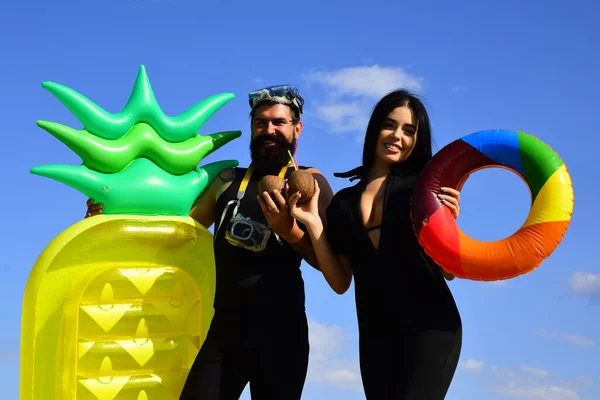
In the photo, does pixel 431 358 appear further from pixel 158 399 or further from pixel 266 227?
pixel 158 399

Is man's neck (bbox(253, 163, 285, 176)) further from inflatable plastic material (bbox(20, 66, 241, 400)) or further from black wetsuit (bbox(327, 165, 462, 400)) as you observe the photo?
black wetsuit (bbox(327, 165, 462, 400))

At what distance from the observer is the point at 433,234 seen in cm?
281

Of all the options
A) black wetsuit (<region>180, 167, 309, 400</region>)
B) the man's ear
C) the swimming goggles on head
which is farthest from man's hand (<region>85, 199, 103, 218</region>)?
the man's ear

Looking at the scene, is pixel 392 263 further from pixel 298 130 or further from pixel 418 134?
pixel 298 130

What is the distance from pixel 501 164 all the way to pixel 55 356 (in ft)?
7.77

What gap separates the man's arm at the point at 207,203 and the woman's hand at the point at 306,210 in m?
0.76

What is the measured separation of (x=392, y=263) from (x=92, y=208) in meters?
1.75

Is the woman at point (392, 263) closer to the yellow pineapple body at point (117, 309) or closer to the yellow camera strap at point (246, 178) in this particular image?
the yellow camera strap at point (246, 178)

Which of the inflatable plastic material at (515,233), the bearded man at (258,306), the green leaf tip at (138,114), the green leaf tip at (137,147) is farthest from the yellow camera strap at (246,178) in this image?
the inflatable plastic material at (515,233)

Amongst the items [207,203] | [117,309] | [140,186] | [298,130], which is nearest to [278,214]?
[298,130]

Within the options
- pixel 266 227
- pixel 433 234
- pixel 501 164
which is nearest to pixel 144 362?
pixel 266 227

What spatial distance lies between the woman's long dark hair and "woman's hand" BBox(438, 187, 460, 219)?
20cm

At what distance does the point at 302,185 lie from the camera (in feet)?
10.1

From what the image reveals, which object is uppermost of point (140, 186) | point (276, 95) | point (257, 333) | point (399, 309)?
point (276, 95)
